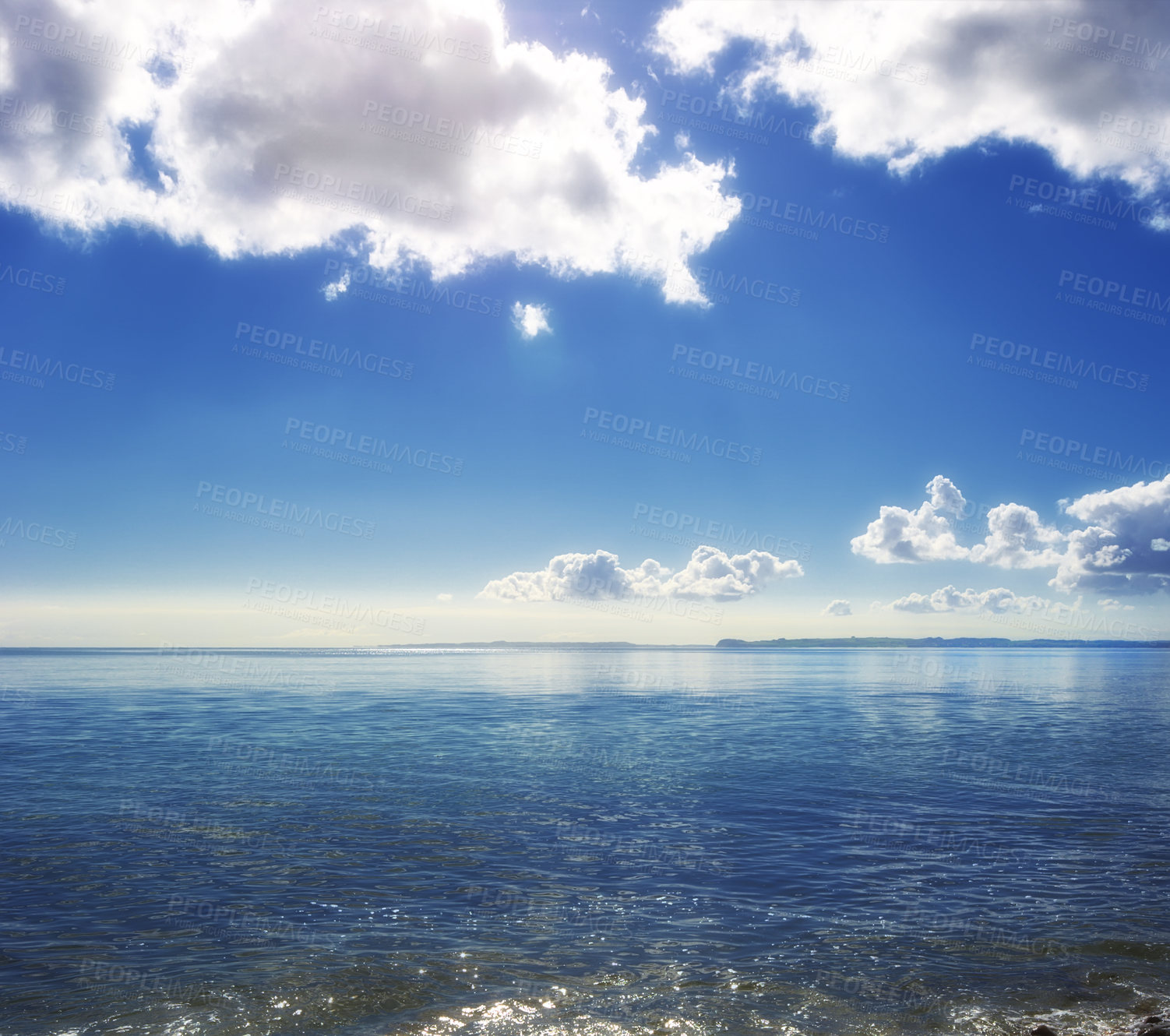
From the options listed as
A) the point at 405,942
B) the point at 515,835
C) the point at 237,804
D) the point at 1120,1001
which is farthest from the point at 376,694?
the point at 1120,1001

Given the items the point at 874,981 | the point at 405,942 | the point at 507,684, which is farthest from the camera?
the point at 507,684

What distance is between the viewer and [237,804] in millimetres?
25125

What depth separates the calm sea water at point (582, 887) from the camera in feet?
38.2

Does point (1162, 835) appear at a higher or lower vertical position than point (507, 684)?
higher

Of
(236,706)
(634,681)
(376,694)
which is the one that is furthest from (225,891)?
(634,681)

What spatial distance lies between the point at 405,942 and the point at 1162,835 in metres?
22.7

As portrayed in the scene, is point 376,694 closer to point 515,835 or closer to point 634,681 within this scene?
point 634,681

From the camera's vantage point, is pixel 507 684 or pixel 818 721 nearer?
pixel 818 721

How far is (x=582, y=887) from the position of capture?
16906 mm

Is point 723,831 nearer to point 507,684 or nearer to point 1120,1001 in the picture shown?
point 1120,1001

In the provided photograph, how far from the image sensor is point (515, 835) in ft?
69.9

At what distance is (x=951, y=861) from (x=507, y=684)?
83015 mm

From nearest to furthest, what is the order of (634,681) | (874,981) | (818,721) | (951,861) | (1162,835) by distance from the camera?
(874,981)
(951,861)
(1162,835)
(818,721)
(634,681)

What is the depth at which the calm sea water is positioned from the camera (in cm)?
1164
